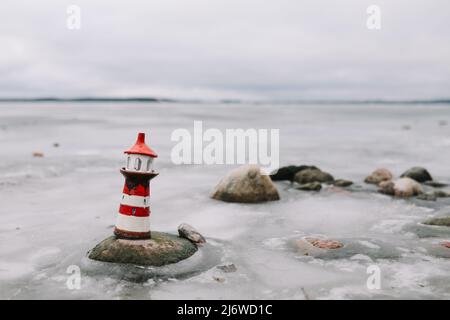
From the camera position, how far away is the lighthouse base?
5250mm

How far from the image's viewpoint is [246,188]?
29.3 feet

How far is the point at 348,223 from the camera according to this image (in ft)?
25.0

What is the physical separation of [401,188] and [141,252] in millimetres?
6252

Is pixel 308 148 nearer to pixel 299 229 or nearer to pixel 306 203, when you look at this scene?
pixel 306 203

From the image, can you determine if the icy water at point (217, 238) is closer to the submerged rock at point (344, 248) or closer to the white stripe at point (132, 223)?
the submerged rock at point (344, 248)

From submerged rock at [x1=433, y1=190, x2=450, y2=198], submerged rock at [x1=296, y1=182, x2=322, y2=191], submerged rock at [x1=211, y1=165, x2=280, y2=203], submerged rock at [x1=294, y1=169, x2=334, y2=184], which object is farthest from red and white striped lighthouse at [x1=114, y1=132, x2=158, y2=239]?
submerged rock at [x1=433, y1=190, x2=450, y2=198]

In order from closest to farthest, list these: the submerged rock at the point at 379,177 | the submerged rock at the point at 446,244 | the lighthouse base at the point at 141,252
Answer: the lighthouse base at the point at 141,252
the submerged rock at the point at 446,244
the submerged rock at the point at 379,177

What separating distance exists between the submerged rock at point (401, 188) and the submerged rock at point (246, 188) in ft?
7.87

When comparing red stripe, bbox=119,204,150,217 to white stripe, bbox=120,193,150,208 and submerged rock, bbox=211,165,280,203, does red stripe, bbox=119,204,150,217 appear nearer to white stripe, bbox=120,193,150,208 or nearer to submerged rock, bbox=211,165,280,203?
white stripe, bbox=120,193,150,208

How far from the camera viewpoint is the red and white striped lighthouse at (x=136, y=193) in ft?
17.5

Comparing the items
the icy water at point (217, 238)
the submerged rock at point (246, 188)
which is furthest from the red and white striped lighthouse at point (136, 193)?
the submerged rock at point (246, 188)

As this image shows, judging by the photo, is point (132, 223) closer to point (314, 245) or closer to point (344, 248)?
point (314, 245)

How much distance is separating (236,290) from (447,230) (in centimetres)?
379

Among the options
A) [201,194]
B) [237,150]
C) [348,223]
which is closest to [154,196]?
[201,194]
